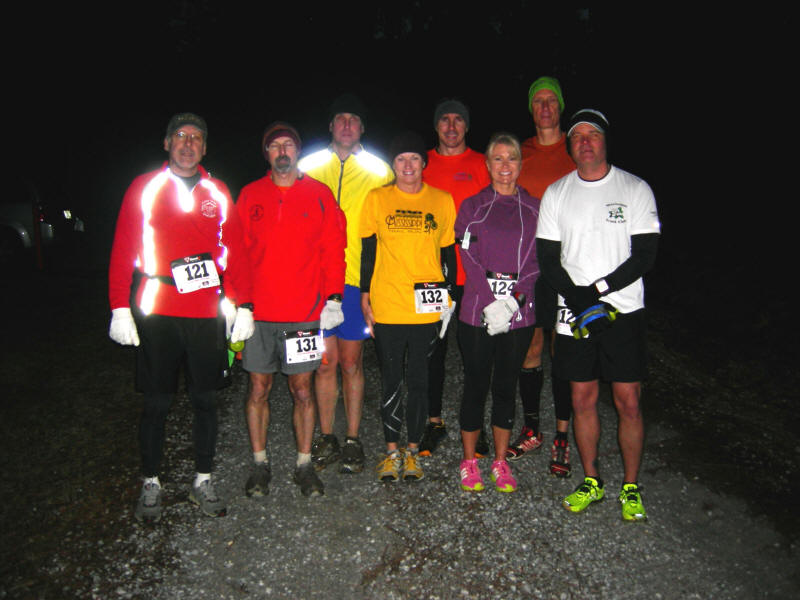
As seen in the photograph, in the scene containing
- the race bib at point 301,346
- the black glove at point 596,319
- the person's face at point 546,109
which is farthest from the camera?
the person's face at point 546,109

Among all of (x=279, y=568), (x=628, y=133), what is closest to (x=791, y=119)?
(x=628, y=133)

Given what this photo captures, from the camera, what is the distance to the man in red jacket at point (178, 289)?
3.17 metres

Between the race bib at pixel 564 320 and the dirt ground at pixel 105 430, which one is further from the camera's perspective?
the race bib at pixel 564 320

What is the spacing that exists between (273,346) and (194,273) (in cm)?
70

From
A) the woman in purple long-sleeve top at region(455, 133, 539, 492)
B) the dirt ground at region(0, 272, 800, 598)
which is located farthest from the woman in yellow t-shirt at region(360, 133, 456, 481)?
the dirt ground at region(0, 272, 800, 598)

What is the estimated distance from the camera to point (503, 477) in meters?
3.67

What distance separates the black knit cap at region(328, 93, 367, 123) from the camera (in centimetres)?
402

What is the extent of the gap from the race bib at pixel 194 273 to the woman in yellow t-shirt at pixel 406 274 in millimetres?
989

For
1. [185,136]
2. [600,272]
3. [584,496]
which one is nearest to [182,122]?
[185,136]

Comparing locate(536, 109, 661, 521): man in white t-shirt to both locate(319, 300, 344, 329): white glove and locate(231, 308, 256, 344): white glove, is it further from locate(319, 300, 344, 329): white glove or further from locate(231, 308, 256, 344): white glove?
locate(231, 308, 256, 344): white glove

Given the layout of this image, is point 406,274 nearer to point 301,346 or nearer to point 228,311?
point 301,346

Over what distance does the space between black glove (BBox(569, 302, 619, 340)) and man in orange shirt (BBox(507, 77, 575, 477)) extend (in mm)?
655

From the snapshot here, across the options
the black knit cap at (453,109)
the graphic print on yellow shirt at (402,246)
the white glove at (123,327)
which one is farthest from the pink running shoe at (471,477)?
the black knit cap at (453,109)

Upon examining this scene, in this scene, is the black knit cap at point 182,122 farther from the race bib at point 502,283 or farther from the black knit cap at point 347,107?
the race bib at point 502,283
